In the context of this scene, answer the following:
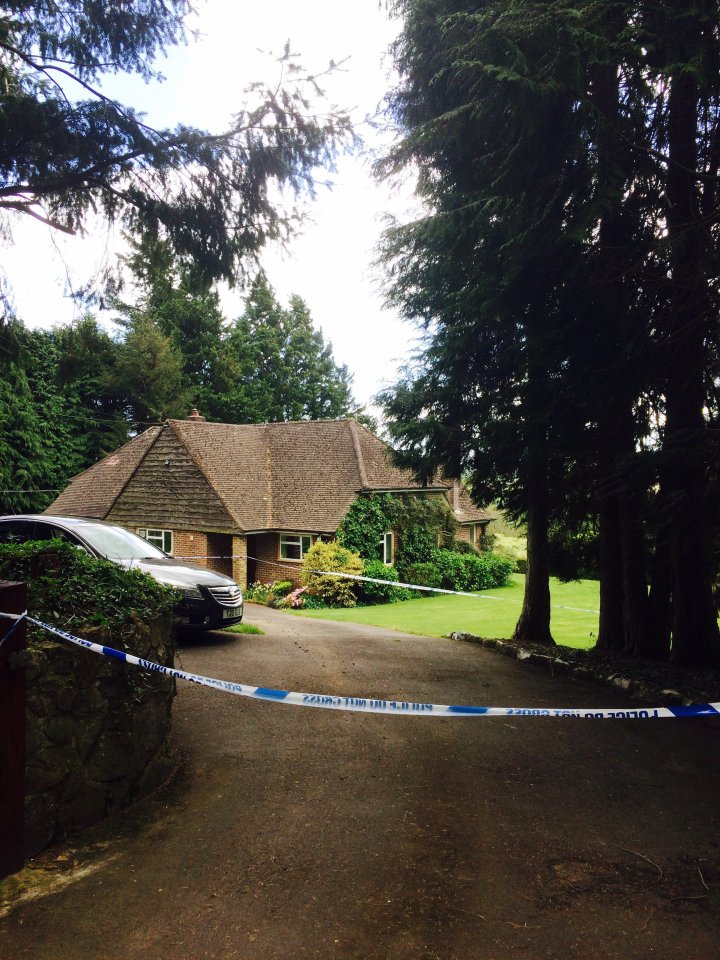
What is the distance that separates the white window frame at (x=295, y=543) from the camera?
26938mm

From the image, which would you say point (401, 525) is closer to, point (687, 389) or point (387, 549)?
point (387, 549)

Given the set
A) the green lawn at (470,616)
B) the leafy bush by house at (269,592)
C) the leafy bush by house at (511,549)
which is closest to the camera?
the green lawn at (470,616)

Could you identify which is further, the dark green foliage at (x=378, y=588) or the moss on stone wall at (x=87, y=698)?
the dark green foliage at (x=378, y=588)

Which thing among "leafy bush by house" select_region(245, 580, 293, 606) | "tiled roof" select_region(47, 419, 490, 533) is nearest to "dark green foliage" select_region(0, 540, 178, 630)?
"leafy bush by house" select_region(245, 580, 293, 606)

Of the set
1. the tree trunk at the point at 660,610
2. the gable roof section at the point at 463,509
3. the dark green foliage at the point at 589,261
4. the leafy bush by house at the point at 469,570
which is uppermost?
the dark green foliage at the point at 589,261

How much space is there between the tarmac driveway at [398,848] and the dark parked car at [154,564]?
2.91 metres

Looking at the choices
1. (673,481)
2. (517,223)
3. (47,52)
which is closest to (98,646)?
(673,481)

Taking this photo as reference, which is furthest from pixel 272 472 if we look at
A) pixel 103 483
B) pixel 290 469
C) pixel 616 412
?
pixel 616 412

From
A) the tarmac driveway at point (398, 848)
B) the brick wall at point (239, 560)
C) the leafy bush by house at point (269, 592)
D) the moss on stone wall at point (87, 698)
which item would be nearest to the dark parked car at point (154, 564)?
the tarmac driveway at point (398, 848)

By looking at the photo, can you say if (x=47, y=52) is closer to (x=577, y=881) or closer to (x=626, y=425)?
(x=626, y=425)

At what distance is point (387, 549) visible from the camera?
91.5 feet

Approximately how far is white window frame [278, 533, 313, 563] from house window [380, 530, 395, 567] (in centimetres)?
308

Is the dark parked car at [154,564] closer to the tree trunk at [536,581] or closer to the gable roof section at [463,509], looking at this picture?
the tree trunk at [536,581]

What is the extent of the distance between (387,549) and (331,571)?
14.4ft
